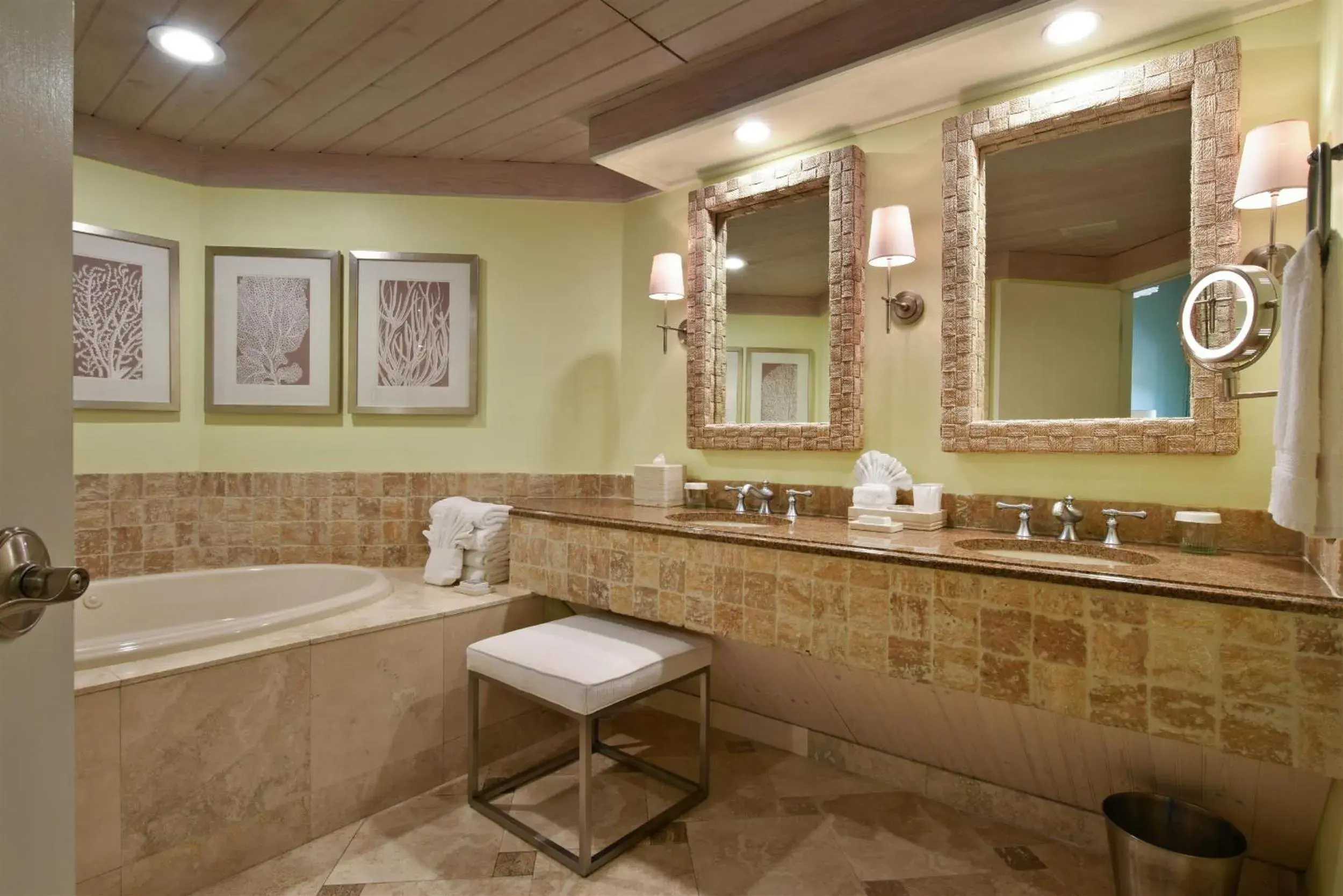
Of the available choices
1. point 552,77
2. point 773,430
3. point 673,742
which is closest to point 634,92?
point 552,77

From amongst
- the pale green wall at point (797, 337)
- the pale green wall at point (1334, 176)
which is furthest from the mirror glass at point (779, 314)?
the pale green wall at point (1334, 176)

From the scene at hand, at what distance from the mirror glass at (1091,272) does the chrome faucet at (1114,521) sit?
240 mm

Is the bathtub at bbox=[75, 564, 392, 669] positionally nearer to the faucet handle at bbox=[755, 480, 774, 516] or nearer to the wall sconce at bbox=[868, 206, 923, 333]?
the faucet handle at bbox=[755, 480, 774, 516]

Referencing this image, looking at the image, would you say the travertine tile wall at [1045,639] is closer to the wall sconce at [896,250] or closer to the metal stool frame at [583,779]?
the metal stool frame at [583,779]

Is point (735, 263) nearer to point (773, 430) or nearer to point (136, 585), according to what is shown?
point (773, 430)

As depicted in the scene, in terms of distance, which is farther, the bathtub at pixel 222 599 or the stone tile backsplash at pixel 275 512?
the stone tile backsplash at pixel 275 512

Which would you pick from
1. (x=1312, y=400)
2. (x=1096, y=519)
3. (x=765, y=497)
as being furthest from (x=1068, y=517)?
(x=765, y=497)

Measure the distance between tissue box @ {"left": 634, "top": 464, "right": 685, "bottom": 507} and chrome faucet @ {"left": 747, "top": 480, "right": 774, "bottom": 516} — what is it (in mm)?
285

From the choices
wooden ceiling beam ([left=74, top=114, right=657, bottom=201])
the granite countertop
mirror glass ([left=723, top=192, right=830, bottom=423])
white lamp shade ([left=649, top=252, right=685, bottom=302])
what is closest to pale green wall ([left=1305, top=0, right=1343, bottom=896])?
the granite countertop

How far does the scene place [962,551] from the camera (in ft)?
5.02

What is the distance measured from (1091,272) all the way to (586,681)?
168 centimetres

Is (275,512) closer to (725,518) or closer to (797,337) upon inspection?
(725,518)

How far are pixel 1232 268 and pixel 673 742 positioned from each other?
208 cm

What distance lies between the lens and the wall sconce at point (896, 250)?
1.99 m
